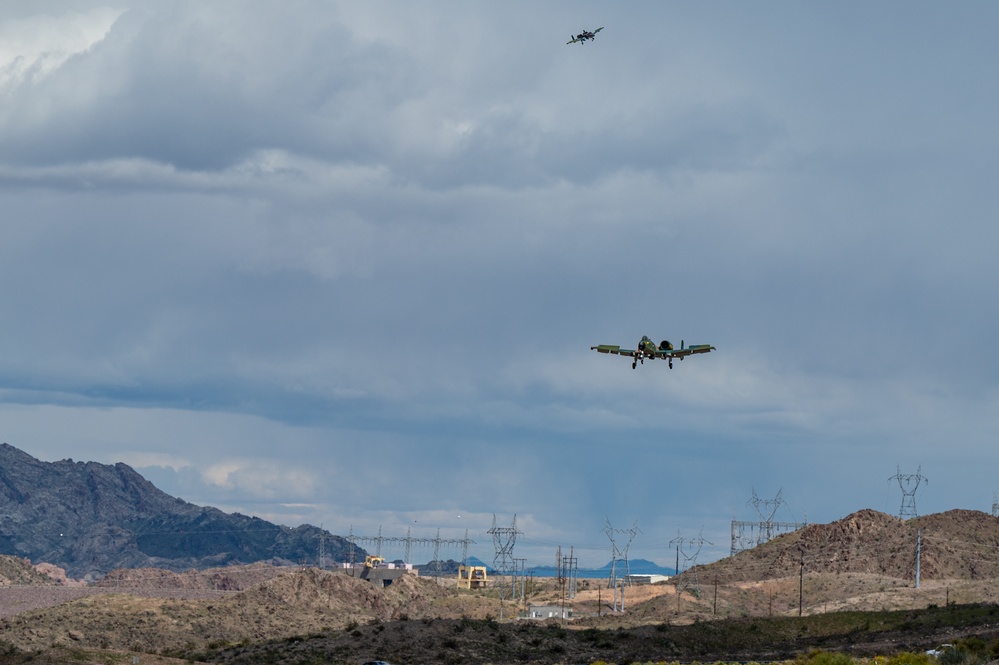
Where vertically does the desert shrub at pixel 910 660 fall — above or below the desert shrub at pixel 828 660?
above

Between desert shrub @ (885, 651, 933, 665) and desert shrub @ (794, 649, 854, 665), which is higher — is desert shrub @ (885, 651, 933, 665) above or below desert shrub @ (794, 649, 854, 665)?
above

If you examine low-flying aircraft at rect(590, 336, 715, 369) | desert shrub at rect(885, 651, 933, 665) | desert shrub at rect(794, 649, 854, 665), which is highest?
low-flying aircraft at rect(590, 336, 715, 369)

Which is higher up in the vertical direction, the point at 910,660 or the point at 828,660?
the point at 910,660

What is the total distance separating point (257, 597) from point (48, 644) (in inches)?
2433

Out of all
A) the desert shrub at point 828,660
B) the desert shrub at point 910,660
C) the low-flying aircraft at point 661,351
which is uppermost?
the low-flying aircraft at point 661,351

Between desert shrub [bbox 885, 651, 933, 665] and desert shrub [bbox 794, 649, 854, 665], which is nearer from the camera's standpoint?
desert shrub [bbox 885, 651, 933, 665]

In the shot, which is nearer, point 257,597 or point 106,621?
point 106,621

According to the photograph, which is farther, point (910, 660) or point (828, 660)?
point (828, 660)

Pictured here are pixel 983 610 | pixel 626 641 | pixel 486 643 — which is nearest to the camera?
pixel 486 643

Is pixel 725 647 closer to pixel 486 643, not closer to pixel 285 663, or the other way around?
pixel 486 643

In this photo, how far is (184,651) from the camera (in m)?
141

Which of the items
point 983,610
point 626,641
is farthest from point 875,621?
point 626,641

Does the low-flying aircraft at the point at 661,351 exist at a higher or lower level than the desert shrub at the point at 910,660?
higher

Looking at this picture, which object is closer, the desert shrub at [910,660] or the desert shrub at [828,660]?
the desert shrub at [910,660]
